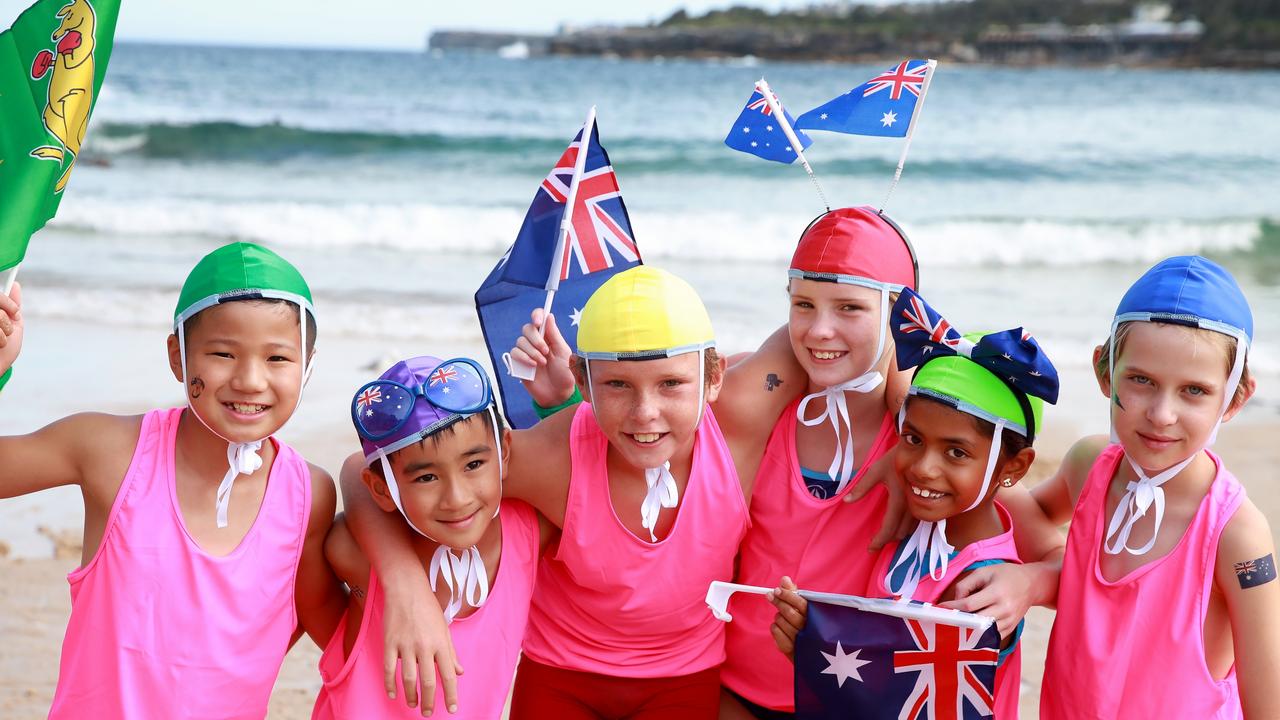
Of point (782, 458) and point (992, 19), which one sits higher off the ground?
point (992, 19)

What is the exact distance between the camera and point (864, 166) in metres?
20.0

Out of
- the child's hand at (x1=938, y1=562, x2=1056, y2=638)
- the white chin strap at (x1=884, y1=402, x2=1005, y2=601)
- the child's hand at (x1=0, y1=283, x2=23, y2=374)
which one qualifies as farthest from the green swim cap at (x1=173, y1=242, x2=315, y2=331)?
the child's hand at (x1=938, y1=562, x2=1056, y2=638)

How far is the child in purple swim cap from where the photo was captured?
307 centimetres

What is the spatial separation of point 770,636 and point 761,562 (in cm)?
24

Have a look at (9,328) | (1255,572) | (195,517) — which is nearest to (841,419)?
(1255,572)

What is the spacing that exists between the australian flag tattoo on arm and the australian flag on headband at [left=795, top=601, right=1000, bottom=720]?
2.02ft

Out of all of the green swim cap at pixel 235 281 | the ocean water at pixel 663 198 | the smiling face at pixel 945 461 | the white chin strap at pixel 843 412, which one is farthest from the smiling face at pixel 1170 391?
the ocean water at pixel 663 198

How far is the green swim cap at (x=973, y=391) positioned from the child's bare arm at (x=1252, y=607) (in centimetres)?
58

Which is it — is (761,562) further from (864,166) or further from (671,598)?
(864,166)

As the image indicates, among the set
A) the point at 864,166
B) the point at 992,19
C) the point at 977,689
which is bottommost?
the point at 977,689

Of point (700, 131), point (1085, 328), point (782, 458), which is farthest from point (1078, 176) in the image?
point (782, 458)

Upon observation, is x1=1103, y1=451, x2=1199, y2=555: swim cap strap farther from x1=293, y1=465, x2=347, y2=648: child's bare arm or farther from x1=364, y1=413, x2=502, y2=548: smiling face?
x1=293, y1=465, x2=347, y2=648: child's bare arm

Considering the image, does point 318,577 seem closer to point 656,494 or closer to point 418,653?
point 418,653

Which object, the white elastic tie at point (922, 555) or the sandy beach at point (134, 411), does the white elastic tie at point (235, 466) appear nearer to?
the sandy beach at point (134, 411)
